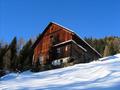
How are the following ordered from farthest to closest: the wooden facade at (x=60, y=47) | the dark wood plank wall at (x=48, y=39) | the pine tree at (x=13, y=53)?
the pine tree at (x=13, y=53) < the dark wood plank wall at (x=48, y=39) < the wooden facade at (x=60, y=47)

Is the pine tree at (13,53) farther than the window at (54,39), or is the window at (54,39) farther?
the pine tree at (13,53)

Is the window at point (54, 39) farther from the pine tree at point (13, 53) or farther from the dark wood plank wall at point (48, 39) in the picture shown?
the pine tree at point (13, 53)

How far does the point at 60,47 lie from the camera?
44031 mm

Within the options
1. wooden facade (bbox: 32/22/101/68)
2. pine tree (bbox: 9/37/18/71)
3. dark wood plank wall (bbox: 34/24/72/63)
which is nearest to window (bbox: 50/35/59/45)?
wooden facade (bbox: 32/22/101/68)

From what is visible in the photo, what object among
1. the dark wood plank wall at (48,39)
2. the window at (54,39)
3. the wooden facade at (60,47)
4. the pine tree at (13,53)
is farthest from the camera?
the pine tree at (13,53)

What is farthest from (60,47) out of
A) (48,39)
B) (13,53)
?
(13,53)

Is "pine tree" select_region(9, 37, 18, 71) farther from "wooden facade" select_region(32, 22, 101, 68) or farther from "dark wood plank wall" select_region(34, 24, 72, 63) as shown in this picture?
"wooden facade" select_region(32, 22, 101, 68)

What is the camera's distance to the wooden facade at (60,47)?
4174 centimetres

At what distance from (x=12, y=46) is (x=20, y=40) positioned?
20.4 m

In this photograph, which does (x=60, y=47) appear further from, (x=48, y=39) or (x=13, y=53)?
(x=13, y=53)

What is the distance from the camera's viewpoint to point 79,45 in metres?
42.2

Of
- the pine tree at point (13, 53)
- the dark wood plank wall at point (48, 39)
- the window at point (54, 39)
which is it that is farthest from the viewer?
the pine tree at point (13, 53)

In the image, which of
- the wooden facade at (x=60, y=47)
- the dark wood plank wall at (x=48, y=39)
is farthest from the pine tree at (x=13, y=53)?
the wooden facade at (x=60, y=47)

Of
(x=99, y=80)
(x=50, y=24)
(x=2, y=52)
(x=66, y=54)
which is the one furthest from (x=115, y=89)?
(x=2, y=52)
